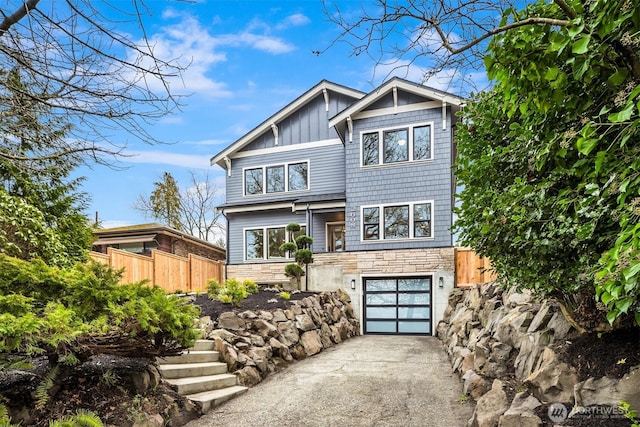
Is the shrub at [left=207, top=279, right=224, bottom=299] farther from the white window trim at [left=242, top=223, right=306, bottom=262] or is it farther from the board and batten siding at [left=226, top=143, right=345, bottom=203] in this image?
the board and batten siding at [left=226, top=143, right=345, bottom=203]

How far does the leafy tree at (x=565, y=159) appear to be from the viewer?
6.08 ft

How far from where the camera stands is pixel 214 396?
5277 millimetres

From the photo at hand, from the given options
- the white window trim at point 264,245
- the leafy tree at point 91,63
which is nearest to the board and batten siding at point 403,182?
the white window trim at point 264,245

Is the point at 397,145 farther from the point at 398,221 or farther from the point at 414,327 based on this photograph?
the point at 414,327

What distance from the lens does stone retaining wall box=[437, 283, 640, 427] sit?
314 cm

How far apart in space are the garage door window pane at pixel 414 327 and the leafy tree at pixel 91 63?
10.7 metres

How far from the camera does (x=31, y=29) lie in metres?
2.92

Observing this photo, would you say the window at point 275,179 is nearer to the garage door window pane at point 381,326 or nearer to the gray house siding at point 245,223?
the gray house siding at point 245,223

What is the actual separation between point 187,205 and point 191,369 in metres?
20.2

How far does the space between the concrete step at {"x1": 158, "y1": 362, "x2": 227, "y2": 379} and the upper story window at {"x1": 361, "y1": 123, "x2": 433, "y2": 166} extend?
9.31m

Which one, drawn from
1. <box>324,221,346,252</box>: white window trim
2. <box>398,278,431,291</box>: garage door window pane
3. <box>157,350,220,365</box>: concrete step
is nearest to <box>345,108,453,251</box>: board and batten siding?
<box>398,278,431,291</box>: garage door window pane

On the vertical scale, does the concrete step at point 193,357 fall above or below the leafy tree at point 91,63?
below

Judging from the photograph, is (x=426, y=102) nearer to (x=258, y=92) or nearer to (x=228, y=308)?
(x=258, y=92)

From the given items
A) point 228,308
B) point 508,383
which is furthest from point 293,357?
point 508,383
